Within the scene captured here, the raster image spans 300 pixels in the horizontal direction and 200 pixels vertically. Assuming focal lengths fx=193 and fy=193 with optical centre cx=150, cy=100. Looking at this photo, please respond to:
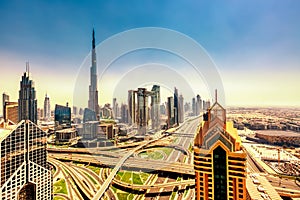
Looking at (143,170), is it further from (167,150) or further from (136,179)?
(167,150)

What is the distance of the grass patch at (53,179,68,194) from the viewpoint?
10.8 feet

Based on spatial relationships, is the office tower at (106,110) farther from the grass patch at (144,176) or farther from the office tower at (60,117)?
the office tower at (60,117)

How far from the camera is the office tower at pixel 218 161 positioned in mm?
1534

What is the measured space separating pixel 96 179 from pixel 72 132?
3.54 m

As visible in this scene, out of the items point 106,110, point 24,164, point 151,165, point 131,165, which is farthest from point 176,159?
point 24,164

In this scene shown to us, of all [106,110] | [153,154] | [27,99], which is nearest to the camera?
[106,110]

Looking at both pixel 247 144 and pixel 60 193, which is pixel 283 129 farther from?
pixel 60 193

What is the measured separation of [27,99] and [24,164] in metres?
5.83

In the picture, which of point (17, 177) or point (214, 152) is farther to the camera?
point (17, 177)

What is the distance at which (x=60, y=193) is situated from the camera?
127 inches

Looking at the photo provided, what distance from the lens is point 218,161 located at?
1.59 meters

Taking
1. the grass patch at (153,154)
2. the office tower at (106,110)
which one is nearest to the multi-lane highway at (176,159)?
the grass patch at (153,154)

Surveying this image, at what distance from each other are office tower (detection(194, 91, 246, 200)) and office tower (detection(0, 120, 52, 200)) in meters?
1.95

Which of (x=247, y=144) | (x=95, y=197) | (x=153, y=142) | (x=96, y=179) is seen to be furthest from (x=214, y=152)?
(x=247, y=144)
